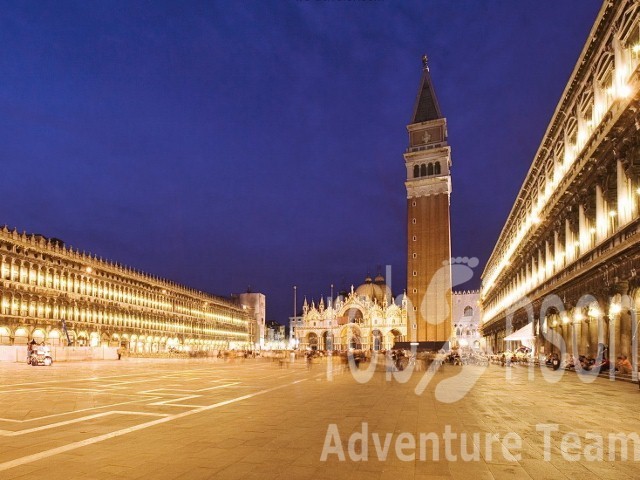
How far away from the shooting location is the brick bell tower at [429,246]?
9456cm

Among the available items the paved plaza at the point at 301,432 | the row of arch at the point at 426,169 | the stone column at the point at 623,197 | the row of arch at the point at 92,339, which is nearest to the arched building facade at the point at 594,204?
the stone column at the point at 623,197

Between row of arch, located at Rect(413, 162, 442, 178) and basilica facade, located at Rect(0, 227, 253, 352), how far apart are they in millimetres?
59485

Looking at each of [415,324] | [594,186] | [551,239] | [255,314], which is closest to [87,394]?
[594,186]

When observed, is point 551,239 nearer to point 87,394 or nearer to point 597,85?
point 597,85

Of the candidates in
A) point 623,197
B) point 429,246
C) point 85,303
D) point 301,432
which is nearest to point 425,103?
point 429,246

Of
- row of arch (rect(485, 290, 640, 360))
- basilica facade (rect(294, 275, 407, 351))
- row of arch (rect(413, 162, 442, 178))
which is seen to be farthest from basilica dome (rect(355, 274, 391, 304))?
row of arch (rect(485, 290, 640, 360))

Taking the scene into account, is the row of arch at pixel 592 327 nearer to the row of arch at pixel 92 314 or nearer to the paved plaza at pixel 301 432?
the paved plaza at pixel 301 432

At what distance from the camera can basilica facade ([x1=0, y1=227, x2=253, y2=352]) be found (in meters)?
64.3

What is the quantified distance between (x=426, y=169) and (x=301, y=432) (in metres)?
95.7

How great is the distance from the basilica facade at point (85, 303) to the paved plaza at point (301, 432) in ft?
172

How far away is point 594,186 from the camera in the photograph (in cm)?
2733

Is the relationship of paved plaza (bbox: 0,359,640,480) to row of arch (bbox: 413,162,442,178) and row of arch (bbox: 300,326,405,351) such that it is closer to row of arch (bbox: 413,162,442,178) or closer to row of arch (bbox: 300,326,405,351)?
row of arch (bbox: 413,162,442,178)

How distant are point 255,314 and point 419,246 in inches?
3363

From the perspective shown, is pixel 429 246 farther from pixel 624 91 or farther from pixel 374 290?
pixel 624 91
